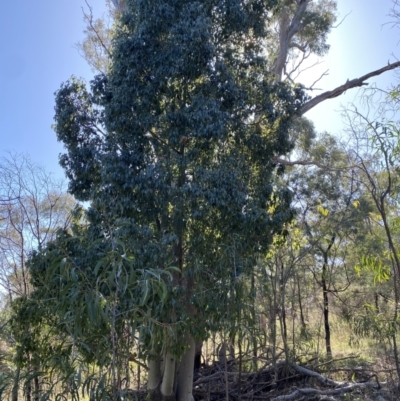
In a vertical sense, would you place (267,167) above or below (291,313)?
above

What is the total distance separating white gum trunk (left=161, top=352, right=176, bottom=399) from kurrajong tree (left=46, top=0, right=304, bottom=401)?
2 cm

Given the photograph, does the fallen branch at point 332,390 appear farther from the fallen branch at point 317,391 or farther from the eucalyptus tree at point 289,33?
the eucalyptus tree at point 289,33

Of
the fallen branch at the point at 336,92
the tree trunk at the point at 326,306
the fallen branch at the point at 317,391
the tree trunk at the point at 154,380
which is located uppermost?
the fallen branch at the point at 336,92

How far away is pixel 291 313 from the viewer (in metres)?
11.3

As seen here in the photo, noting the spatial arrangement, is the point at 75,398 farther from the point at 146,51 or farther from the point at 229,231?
the point at 146,51

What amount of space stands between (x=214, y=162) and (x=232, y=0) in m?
2.53

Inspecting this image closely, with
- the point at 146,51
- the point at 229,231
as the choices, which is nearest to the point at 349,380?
the point at 229,231

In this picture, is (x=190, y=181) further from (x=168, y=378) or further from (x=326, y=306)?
(x=326, y=306)

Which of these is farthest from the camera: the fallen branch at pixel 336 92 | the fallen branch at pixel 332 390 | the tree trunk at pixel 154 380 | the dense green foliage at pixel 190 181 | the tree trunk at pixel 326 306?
the tree trunk at pixel 326 306

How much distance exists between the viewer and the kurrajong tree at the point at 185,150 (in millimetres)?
6695

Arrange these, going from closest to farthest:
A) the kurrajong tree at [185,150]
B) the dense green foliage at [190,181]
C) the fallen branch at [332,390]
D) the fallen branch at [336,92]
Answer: the dense green foliage at [190,181]
the kurrajong tree at [185,150]
the fallen branch at [332,390]
the fallen branch at [336,92]

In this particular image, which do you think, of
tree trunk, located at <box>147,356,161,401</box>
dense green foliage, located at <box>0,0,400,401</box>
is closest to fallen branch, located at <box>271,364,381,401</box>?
dense green foliage, located at <box>0,0,400,401</box>

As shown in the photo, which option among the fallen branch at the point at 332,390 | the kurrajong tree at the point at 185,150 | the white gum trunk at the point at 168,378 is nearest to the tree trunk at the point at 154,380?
the kurrajong tree at the point at 185,150

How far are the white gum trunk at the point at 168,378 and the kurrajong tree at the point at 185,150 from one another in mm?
18
